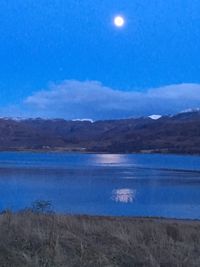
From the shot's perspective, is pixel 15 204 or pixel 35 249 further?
pixel 15 204

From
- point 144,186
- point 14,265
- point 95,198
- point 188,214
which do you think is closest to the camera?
point 14,265

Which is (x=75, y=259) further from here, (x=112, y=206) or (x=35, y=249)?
(x=112, y=206)

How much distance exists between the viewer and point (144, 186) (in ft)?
202

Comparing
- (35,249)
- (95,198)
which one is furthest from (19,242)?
(95,198)

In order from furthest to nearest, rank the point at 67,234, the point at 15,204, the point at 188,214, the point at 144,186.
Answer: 1. the point at 144,186
2. the point at 15,204
3. the point at 188,214
4. the point at 67,234

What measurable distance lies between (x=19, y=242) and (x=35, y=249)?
1.62 ft

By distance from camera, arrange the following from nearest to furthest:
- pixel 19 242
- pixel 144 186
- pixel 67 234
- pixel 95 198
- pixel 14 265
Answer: pixel 14 265, pixel 19 242, pixel 67 234, pixel 95 198, pixel 144 186

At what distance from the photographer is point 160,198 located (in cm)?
4784

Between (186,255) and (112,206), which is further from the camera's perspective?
(112,206)

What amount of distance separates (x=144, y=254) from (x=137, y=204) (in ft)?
113

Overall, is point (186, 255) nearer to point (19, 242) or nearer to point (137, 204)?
point (19, 242)

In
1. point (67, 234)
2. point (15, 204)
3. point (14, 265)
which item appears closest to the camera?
point (14, 265)

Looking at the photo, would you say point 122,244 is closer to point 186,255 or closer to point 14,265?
point 186,255

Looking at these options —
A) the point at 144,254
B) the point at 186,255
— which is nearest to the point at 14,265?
the point at 144,254
